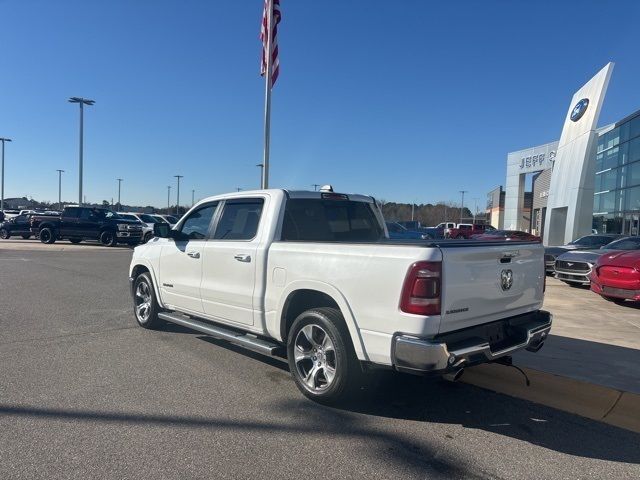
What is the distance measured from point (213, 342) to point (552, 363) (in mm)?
4040

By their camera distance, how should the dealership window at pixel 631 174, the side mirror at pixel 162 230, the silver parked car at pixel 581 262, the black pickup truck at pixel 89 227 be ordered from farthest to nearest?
the dealership window at pixel 631 174, the black pickup truck at pixel 89 227, the silver parked car at pixel 581 262, the side mirror at pixel 162 230

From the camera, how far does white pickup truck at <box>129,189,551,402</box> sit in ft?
12.2

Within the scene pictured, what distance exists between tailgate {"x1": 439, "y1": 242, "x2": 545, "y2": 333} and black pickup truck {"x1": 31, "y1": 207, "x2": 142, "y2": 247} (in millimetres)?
24289

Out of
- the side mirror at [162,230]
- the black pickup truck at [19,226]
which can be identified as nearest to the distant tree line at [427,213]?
the black pickup truck at [19,226]

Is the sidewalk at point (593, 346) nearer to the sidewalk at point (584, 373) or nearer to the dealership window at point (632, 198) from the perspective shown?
the sidewalk at point (584, 373)

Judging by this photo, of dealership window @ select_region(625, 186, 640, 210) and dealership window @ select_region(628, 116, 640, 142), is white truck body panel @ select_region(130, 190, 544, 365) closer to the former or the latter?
dealership window @ select_region(625, 186, 640, 210)

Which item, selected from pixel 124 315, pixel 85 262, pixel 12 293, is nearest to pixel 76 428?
pixel 124 315

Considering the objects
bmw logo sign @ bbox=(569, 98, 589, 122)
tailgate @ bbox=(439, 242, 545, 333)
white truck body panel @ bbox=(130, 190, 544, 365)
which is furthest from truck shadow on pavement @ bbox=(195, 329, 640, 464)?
bmw logo sign @ bbox=(569, 98, 589, 122)

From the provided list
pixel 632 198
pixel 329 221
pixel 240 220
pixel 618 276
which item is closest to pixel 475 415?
pixel 329 221

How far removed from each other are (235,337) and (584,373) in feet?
12.0

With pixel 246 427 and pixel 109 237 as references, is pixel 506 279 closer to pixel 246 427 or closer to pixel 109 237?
pixel 246 427

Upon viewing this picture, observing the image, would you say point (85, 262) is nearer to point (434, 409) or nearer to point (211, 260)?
point (211, 260)

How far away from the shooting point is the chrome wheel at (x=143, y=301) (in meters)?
7.11

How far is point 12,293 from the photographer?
10.1 m
